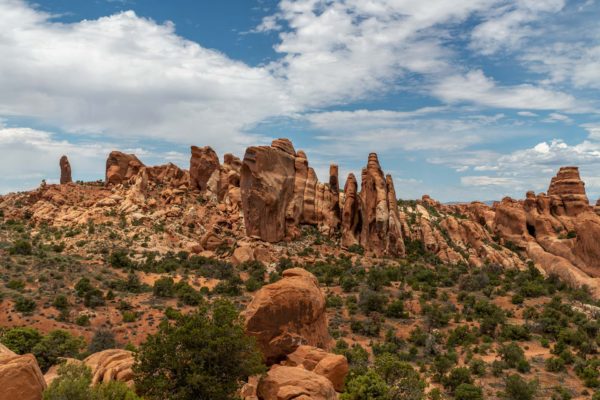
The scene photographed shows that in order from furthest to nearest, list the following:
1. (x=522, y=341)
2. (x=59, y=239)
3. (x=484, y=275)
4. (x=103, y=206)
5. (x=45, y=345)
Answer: (x=103, y=206), (x=59, y=239), (x=484, y=275), (x=522, y=341), (x=45, y=345)

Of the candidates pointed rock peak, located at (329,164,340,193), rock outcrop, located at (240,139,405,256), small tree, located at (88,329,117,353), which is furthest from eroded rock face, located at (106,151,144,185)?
small tree, located at (88,329,117,353)

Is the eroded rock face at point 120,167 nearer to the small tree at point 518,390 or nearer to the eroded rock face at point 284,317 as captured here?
the eroded rock face at point 284,317

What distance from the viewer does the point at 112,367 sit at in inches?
716

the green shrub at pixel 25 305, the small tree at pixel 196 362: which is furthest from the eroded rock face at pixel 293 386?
the green shrub at pixel 25 305

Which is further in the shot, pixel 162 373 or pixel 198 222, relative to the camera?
pixel 198 222

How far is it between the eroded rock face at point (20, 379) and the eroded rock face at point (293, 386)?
7.47m

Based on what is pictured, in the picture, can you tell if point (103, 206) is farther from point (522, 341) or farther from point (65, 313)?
point (522, 341)

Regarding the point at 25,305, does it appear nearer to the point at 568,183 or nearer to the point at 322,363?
the point at 322,363

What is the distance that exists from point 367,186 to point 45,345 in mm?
47095

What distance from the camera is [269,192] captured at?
59.2 meters

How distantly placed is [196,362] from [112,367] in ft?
16.9

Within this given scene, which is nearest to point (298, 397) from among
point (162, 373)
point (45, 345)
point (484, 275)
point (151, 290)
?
point (162, 373)

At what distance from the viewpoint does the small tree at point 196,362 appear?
49.0 feet

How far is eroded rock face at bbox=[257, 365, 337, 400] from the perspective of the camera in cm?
1455
